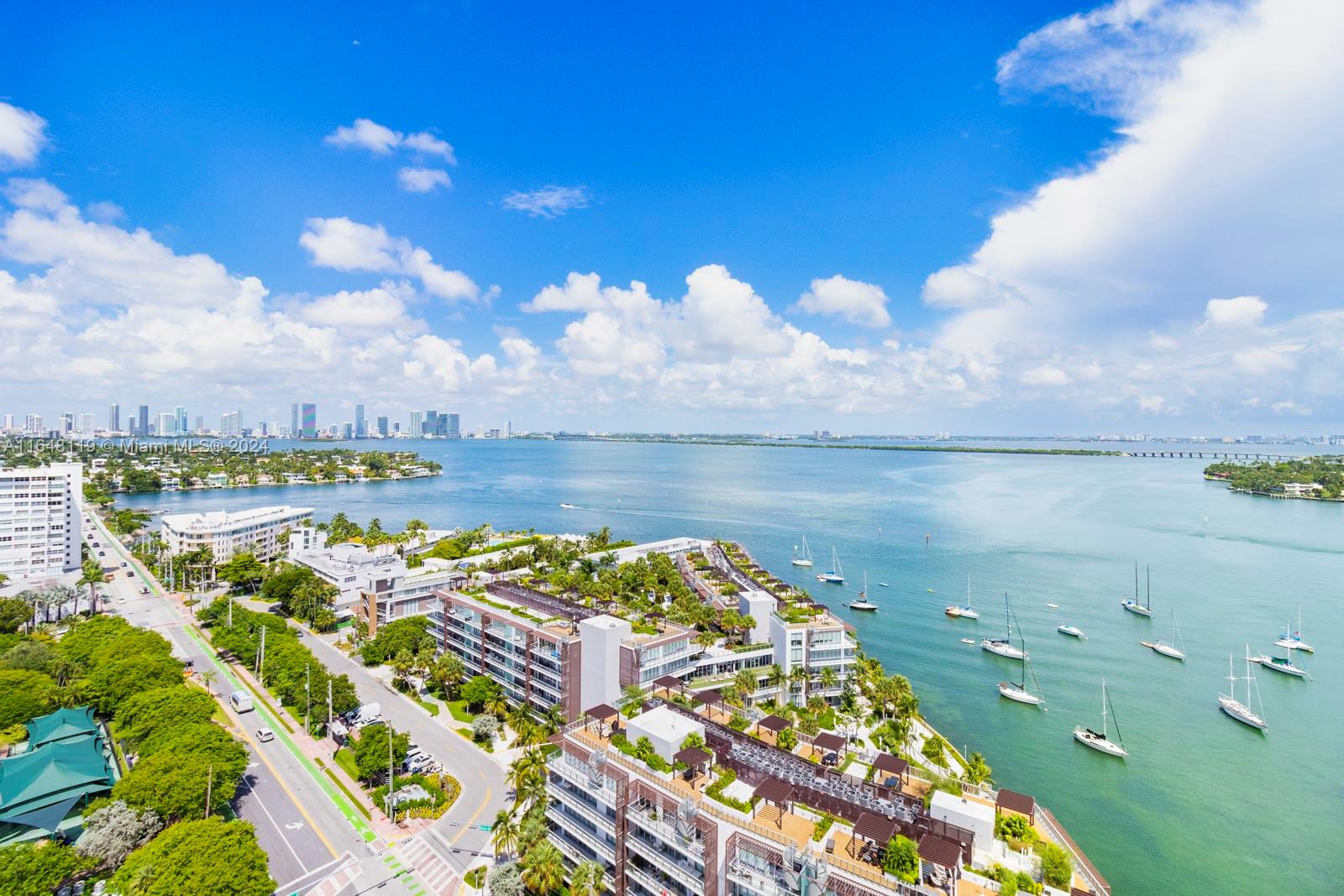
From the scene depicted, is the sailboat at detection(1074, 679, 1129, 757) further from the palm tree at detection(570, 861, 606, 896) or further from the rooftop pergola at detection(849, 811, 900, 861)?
the palm tree at detection(570, 861, 606, 896)

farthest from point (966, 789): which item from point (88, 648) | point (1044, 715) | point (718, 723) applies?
point (88, 648)

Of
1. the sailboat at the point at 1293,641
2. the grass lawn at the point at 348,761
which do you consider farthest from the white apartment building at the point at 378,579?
the sailboat at the point at 1293,641

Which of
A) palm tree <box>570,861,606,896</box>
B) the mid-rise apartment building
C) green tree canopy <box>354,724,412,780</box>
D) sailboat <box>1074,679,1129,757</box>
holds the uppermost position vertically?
the mid-rise apartment building

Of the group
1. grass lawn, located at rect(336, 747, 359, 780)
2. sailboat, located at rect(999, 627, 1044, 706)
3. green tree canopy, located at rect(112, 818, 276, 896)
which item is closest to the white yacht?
sailboat, located at rect(999, 627, 1044, 706)

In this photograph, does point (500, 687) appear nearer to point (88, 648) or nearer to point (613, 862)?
point (613, 862)

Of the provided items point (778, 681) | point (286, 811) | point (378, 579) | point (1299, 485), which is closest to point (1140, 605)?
point (778, 681)

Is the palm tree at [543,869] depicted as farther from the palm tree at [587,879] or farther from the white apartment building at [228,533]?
the white apartment building at [228,533]
